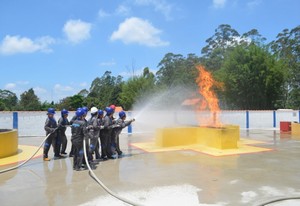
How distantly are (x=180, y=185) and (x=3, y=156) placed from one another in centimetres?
649

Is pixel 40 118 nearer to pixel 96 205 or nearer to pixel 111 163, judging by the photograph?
pixel 111 163

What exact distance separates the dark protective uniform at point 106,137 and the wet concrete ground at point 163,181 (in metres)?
0.47

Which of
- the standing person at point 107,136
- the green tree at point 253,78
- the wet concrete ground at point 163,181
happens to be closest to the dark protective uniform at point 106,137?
the standing person at point 107,136

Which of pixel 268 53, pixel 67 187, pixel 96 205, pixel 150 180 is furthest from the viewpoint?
pixel 268 53

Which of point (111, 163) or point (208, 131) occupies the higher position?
point (208, 131)

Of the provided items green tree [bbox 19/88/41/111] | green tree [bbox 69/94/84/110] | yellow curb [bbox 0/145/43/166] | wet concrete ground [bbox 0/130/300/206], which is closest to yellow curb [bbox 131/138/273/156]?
wet concrete ground [bbox 0/130/300/206]

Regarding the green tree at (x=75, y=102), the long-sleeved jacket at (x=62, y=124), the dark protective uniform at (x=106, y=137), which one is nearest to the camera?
the dark protective uniform at (x=106, y=137)

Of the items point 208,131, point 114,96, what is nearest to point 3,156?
point 208,131

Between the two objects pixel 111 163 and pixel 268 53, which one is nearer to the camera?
pixel 111 163

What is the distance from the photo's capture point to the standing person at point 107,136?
980 centimetres

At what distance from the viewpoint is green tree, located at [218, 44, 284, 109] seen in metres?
32.1

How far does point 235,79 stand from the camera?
32.6 meters

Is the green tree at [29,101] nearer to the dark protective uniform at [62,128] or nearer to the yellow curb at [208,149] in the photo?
the yellow curb at [208,149]

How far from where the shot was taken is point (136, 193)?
605 cm
